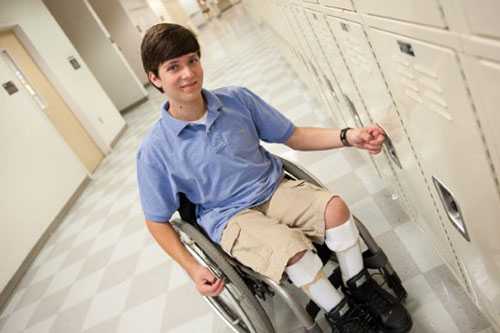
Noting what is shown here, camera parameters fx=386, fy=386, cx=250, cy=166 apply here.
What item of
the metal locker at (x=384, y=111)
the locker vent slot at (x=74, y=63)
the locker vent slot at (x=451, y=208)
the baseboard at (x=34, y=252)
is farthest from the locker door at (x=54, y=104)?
the locker vent slot at (x=451, y=208)

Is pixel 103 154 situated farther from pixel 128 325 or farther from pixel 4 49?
pixel 128 325

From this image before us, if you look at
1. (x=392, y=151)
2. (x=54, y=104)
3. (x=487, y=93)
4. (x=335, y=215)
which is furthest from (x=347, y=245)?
(x=54, y=104)

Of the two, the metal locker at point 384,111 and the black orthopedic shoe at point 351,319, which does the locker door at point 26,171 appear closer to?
the black orthopedic shoe at point 351,319

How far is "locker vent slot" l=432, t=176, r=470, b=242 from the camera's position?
0.83 m

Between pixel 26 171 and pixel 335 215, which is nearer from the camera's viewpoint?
pixel 335 215

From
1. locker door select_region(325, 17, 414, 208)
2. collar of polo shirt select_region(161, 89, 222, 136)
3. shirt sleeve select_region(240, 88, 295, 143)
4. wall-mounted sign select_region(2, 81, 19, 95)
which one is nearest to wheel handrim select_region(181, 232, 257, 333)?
collar of polo shirt select_region(161, 89, 222, 136)

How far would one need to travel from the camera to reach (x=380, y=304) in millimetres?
1199

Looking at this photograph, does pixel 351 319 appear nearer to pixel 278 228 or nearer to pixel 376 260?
pixel 376 260

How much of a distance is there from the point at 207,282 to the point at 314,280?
326mm

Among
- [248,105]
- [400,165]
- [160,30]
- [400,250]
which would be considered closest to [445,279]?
[400,250]

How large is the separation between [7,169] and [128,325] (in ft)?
8.39

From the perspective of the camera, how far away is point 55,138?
4.71 meters

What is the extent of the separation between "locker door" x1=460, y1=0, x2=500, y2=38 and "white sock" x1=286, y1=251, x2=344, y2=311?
83 centimetres

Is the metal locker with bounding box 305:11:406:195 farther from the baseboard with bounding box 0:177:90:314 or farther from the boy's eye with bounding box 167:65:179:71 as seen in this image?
the baseboard with bounding box 0:177:90:314
